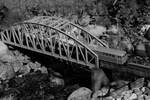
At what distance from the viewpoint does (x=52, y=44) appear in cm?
3631

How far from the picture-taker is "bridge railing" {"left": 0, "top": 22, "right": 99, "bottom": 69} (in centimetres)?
3167

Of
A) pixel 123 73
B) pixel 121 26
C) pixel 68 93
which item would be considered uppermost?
pixel 121 26

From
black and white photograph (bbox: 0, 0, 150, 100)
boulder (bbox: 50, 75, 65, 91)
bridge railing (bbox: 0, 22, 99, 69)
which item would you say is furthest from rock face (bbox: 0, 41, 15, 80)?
boulder (bbox: 50, 75, 65, 91)

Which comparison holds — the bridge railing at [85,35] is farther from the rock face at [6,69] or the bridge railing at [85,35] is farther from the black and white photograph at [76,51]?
the rock face at [6,69]

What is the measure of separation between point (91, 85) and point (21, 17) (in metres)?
20.7

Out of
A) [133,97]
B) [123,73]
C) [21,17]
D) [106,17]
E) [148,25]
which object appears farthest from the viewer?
[21,17]

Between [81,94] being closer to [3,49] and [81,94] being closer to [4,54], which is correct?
[4,54]

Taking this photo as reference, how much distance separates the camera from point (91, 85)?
102 feet

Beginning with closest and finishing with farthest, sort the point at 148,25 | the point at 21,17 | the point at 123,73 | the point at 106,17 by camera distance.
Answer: the point at 123,73 → the point at 148,25 → the point at 106,17 → the point at 21,17

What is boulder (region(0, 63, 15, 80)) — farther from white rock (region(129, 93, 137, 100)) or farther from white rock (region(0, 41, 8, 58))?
white rock (region(129, 93, 137, 100))

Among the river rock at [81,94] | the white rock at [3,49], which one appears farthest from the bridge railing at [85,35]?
the white rock at [3,49]

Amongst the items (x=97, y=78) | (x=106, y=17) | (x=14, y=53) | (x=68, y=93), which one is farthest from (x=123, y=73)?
(x=14, y=53)

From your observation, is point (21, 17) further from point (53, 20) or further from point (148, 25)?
point (148, 25)

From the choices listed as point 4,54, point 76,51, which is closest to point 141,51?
point 76,51
